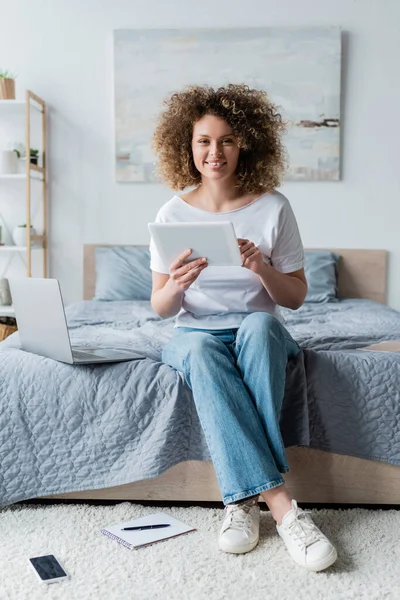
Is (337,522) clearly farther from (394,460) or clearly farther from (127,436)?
(127,436)

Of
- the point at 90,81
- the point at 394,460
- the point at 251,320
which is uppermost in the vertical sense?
the point at 90,81

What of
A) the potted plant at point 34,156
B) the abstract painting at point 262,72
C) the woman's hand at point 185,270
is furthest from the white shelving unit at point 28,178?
the woman's hand at point 185,270

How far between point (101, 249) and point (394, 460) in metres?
2.35

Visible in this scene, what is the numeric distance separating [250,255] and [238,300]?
0.19 meters

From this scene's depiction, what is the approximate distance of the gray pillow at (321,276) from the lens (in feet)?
11.8

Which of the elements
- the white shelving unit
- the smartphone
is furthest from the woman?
the white shelving unit

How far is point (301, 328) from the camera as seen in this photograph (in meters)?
2.68

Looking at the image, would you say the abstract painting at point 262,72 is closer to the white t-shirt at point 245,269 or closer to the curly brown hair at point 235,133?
the curly brown hair at point 235,133

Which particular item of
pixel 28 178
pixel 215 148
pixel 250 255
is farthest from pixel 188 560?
pixel 28 178

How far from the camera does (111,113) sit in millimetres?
3936

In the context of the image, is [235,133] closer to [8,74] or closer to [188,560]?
[188,560]

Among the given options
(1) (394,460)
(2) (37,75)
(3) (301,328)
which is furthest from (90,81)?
(1) (394,460)

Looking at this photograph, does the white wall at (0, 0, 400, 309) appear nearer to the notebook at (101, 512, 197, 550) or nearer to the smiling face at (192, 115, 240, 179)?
the smiling face at (192, 115, 240, 179)

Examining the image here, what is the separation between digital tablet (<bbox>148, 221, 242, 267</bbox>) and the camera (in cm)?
171
